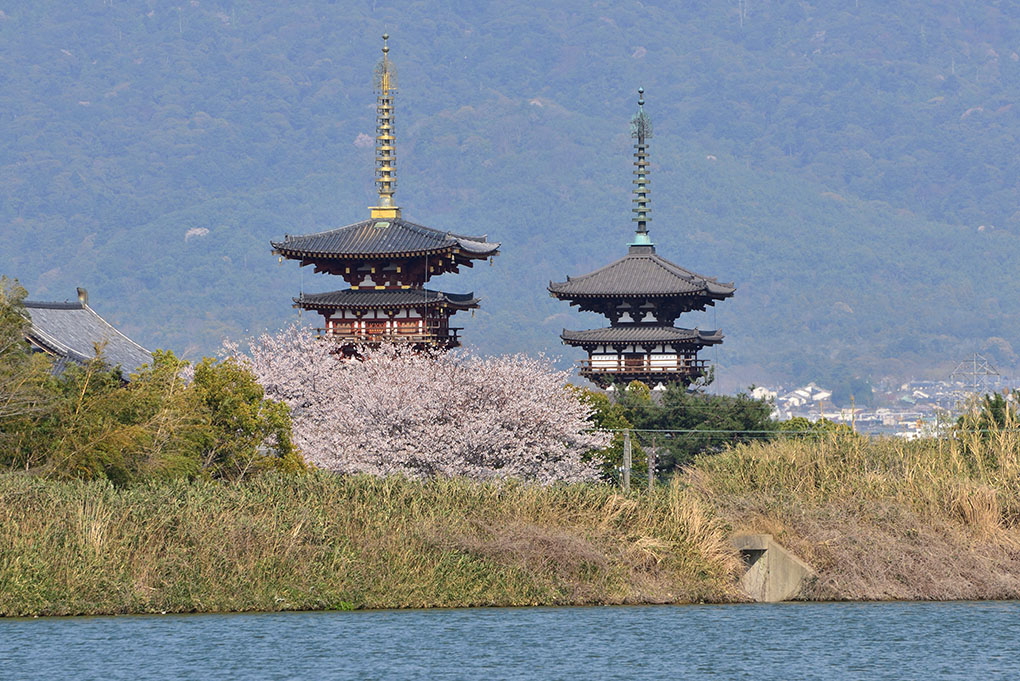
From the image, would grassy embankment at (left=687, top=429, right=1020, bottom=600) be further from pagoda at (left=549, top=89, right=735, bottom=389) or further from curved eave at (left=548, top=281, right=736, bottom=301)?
curved eave at (left=548, top=281, right=736, bottom=301)

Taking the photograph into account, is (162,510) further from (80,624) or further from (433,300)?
(433,300)

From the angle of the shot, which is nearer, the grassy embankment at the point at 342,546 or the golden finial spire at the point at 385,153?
the grassy embankment at the point at 342,546

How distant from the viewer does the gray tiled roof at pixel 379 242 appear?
78.7 metres

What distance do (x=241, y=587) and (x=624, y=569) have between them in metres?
8.82

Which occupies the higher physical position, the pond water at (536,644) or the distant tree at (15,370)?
the distant tree at (15,370)

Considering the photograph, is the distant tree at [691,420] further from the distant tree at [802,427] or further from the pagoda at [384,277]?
the pagoda at [384,277]

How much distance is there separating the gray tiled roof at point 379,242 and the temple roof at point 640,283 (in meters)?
13.6

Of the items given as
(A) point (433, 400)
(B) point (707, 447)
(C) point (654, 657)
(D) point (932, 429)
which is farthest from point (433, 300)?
(C) point (654, 657)

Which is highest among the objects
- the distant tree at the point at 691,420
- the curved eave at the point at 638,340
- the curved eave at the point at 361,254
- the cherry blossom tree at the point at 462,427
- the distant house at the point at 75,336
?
the curved eave at the point at 361,254

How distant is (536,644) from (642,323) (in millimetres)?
60605

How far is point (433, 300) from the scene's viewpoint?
3066 inches

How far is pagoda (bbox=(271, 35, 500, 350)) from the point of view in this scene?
78562mm

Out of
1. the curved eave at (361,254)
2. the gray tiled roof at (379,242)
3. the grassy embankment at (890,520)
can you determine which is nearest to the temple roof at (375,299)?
the curved eave at (361,254)

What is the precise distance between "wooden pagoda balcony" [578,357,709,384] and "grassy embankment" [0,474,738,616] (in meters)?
51.2
